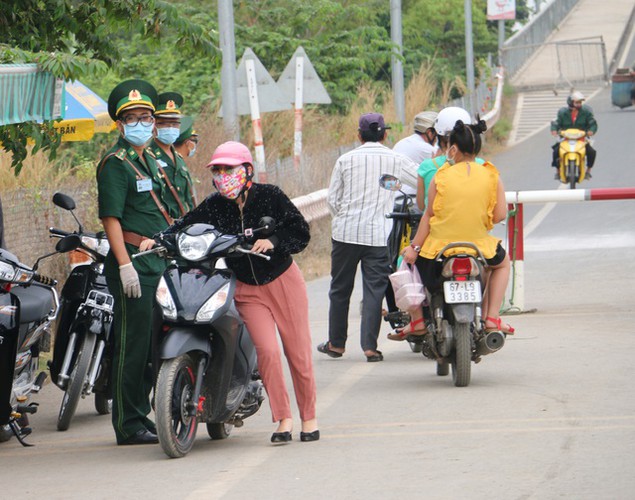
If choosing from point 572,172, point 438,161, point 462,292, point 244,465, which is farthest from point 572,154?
point 244,465

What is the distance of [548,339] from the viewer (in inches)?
473

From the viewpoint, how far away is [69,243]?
29.3 feet

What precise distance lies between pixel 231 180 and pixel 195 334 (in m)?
0.85

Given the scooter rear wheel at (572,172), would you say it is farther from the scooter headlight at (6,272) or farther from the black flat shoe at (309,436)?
the scooter headlight at (6,272)

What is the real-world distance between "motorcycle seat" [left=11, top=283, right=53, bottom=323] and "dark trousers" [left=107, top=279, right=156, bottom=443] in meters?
0.43

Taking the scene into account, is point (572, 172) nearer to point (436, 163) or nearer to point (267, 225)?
point (436, 163)

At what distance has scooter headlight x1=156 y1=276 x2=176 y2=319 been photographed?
7.77 m

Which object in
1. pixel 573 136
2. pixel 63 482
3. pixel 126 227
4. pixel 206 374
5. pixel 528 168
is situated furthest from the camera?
pixel 528 168

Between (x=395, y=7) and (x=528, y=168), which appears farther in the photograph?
(x=528, y=168)

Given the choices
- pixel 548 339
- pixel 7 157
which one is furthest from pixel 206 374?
pixel 7 157

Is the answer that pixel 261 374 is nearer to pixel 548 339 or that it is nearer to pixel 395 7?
pixel 548 339

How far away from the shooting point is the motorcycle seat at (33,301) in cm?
845

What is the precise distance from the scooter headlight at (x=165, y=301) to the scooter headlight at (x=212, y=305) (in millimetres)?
140

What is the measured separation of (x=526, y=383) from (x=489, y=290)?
672 mm
